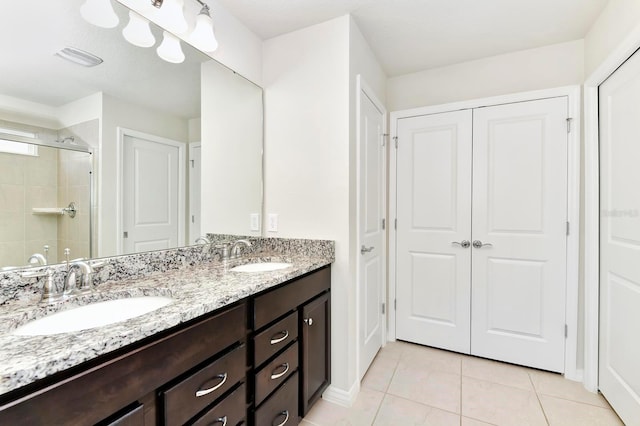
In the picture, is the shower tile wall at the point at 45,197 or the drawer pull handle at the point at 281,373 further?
the drawer pull handle at the point at 281,373

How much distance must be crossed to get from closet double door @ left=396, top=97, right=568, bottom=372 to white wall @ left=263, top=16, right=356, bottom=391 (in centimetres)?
95

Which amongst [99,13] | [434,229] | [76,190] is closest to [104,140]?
[76,190]

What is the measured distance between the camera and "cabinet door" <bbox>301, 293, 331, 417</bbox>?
151cm

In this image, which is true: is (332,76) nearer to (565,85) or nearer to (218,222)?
(218,222)

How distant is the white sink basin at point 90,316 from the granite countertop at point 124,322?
0.06 feet

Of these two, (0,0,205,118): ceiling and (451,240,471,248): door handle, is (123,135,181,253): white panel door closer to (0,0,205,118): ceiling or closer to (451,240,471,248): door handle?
(0,0,205,118): ceiling

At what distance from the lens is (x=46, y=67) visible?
1058 millimetres

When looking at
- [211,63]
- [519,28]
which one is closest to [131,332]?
[211,63]

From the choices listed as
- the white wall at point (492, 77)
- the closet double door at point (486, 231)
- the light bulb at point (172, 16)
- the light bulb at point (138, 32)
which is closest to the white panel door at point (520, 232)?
the closet double door at point (486, 231)

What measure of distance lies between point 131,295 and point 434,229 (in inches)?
84.2

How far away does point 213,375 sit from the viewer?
0.97 meters

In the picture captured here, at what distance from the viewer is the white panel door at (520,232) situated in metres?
2.04

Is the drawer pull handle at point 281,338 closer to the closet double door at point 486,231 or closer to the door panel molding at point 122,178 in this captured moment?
the door panel molding at point 122,178

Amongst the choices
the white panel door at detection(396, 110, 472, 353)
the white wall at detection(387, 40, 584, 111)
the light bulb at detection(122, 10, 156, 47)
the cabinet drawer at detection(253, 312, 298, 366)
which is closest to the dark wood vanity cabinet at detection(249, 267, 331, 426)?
the cabinet drawer at detection(253, 312, 298, 366)
